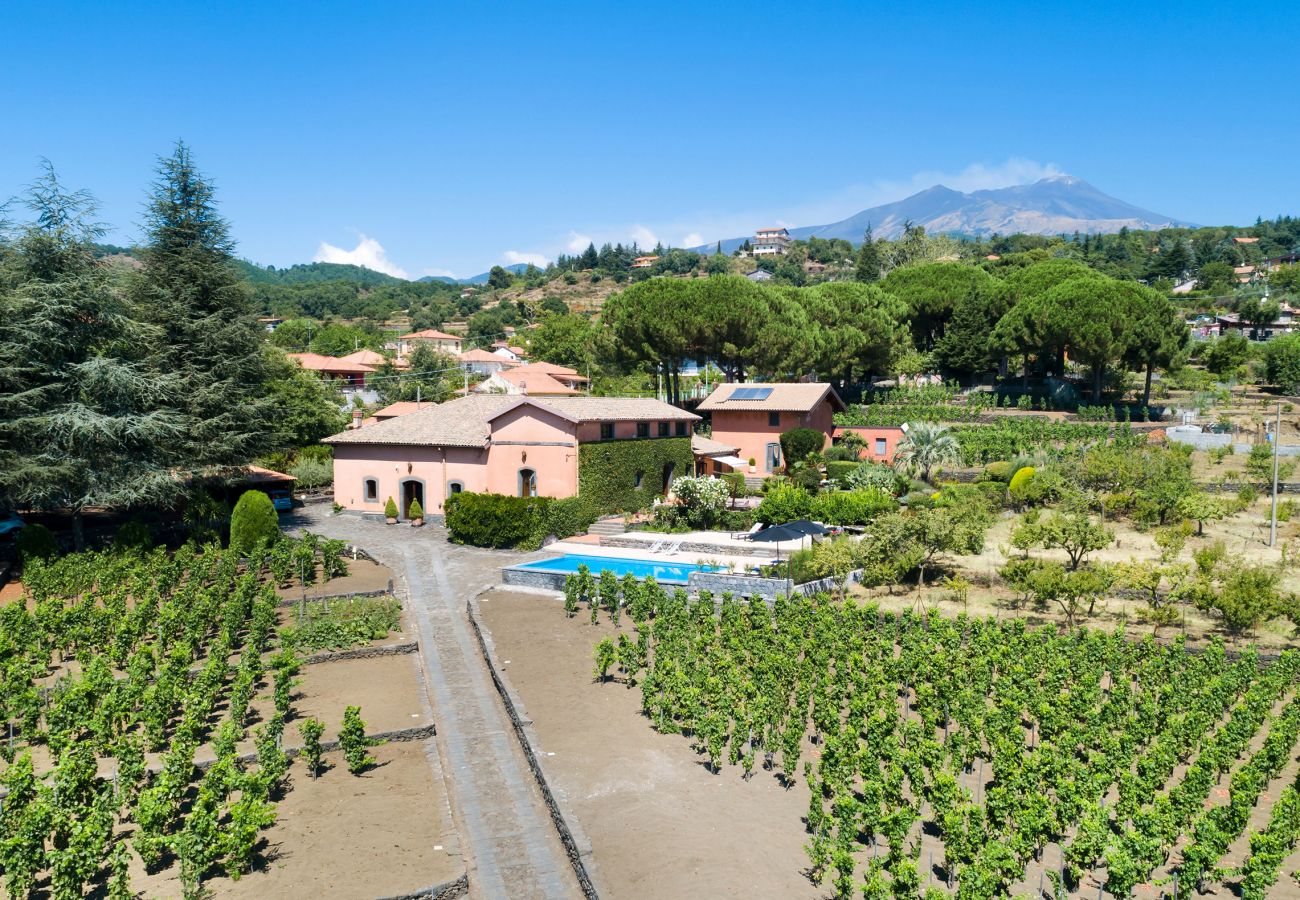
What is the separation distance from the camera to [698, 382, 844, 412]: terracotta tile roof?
156ft

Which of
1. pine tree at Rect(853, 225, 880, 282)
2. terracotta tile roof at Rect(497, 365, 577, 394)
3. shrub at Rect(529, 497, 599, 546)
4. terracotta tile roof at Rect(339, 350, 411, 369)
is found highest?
pine tree at Rect(853, 225, 880, 282)

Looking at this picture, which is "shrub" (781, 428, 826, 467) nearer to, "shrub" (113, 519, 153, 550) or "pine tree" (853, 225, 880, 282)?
"shrub" (113, 519, 153, 550)

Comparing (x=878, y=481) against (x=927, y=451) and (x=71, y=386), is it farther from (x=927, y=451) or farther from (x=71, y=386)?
(x=71, y=386)

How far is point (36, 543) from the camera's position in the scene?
27.7 m

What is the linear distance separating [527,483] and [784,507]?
1110cm

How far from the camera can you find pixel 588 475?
36906mm

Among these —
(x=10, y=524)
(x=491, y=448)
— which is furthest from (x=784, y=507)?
(x=10, y=524)

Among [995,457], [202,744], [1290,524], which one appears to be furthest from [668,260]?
[202,744]

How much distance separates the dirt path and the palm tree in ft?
70.5

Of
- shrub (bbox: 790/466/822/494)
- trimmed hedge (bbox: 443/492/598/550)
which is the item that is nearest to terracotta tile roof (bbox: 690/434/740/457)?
shrub (bbox: 790/466/822/494)

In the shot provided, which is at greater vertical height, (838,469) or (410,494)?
(838,469)

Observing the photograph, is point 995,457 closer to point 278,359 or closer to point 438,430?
point 438,430

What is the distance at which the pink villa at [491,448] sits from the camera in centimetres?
3684

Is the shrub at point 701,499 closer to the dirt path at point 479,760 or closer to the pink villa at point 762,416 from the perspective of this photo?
the dirt path at point 479,760
